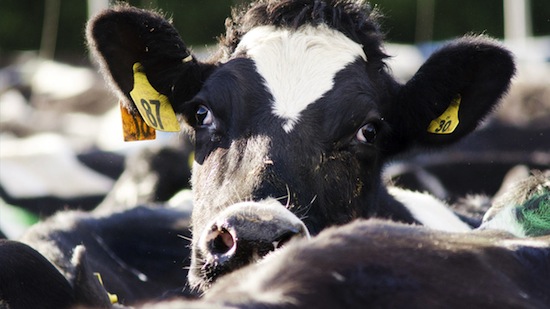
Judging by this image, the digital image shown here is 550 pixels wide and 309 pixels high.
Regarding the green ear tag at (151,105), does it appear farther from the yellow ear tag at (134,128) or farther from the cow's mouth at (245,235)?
the cow's mouth at (245,235)

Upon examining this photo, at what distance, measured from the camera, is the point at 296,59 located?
4277 mm

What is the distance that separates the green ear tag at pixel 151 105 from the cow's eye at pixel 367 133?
2.92ft

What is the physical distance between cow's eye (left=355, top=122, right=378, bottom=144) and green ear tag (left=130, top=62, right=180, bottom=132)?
2.92 ft

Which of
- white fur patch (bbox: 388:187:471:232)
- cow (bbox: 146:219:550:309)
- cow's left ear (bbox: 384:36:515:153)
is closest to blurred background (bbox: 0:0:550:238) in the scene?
cow's left ear (bbox: 384:36:515:153)

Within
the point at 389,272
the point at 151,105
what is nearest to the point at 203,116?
the point at 151,105

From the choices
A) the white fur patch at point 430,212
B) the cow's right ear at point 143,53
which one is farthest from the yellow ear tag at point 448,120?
the cow's right ear at point 143,53

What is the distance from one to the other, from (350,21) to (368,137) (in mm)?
691

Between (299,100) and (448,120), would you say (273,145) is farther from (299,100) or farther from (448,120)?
(448,120)

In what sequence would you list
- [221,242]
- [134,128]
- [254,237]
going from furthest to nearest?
[134,128] → [221,242] → [254,237]

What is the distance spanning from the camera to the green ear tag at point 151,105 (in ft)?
14.9

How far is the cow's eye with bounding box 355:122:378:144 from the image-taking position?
13.6 ft

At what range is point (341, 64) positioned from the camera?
432 cm

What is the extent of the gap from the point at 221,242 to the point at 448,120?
170cm

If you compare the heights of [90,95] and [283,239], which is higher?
[283,239]
